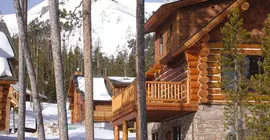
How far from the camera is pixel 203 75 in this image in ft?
68.3

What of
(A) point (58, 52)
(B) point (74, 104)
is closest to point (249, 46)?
(A) point (58, 52)

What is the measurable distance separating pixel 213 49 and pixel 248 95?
2408 millimetres

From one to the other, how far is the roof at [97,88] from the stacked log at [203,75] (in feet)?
91.3

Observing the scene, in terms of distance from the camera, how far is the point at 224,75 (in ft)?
68.6

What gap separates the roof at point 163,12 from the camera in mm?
23203

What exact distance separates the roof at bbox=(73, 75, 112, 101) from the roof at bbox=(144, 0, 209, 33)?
2036cm

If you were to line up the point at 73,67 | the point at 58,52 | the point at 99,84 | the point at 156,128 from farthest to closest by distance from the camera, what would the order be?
the point at 73,67 → the point at 99,84 → the point at 156,128 → the point at 58,52

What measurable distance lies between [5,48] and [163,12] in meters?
7.30

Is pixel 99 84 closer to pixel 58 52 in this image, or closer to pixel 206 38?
pixel 206 38

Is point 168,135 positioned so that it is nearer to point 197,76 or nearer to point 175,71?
point 175,71

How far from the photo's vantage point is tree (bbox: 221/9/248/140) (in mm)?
19594

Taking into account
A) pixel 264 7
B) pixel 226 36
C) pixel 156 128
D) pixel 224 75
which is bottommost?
pixel 156 128

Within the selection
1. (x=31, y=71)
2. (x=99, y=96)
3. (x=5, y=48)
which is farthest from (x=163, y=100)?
(x=99, y=96)

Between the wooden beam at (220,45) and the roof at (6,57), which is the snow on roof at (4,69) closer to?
the roof at (6,57)
